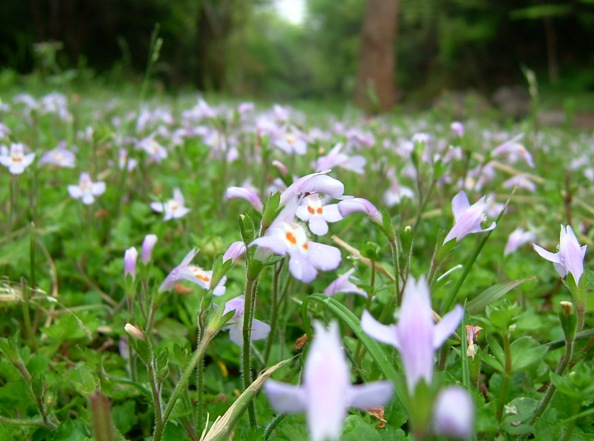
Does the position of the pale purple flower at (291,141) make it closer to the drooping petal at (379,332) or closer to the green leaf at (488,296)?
the green leaf at (488,296)

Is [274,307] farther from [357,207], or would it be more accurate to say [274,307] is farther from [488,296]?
[488,296]

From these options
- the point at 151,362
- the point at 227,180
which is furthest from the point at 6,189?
the point at 151,362

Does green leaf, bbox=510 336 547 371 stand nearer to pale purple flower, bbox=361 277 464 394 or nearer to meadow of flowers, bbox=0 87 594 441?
meadow of flowers, bbox=0 87 594 441

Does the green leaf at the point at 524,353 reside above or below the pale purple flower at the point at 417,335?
below

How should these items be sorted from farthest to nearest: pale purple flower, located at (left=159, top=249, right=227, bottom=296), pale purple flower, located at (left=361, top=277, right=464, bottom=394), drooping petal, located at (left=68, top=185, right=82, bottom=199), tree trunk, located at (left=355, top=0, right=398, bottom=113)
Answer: tree trunk, located at (left=355, top=0, right=398, bottom=113)
drooping petal, located at (left=68, top=185, right=82, bottom=199)
pale purple flower, located at (left=159, top=249, right=227, bottom=296)
pale purple flower, located at (left=361, top=277, right=464, bottom=394)

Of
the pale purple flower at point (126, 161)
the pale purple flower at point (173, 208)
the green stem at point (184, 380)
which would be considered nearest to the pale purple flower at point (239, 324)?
the green stem at point (184, 380)

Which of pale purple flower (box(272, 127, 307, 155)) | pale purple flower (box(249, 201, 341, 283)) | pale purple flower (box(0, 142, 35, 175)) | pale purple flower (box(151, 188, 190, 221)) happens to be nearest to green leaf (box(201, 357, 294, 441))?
pale purple flower (box(249, 201, 341, 283))

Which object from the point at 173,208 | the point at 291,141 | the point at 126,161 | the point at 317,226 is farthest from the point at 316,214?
the point at 126,161
